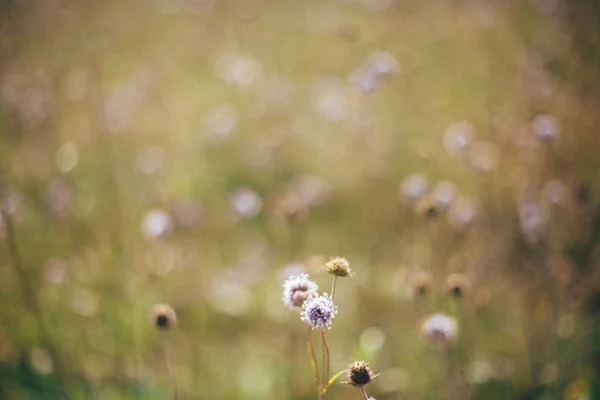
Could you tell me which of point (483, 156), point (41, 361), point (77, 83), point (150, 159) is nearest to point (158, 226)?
point (41, 361)

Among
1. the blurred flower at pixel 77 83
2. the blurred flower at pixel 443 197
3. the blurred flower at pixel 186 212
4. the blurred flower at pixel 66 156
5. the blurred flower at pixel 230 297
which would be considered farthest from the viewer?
the blurred flower at pixel 77 83

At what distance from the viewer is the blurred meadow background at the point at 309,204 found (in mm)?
1822

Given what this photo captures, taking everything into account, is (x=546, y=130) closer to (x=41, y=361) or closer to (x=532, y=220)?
(x=532, y=220)

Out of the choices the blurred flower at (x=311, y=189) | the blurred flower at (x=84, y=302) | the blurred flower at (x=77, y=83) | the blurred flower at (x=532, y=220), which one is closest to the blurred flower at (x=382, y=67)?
the blurred flower at (x=532, y=220)

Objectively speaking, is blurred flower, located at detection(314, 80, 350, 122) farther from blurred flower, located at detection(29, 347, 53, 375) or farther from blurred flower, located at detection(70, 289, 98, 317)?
blurred flower, located at detection(29, 347, 53, 375)

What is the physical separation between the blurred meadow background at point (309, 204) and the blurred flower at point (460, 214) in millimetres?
13

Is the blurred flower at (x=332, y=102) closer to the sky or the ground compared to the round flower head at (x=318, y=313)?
closer to the sky

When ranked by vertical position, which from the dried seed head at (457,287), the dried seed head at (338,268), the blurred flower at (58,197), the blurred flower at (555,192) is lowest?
the dried seed head at (338,268)

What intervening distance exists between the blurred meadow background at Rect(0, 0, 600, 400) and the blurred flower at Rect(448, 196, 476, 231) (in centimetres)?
1

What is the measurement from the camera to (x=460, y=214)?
213cm

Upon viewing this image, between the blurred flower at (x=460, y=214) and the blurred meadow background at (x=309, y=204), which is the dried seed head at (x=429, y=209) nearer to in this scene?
the blurred meadow background at (x=309, y=204)

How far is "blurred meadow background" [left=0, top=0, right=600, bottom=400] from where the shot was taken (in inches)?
71.7

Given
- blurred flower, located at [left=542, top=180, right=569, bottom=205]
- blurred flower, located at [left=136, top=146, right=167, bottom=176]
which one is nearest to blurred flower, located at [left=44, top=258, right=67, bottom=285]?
blurred flower, located at [left=136, top=146, right=167, bottom=176]

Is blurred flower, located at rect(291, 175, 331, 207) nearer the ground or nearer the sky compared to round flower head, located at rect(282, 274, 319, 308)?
nearer the sky
